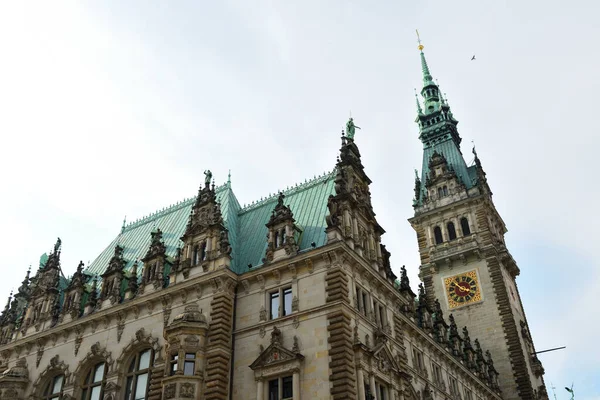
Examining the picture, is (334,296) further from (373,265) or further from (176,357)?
(176,357)

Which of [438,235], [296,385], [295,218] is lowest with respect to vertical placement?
[296,385]

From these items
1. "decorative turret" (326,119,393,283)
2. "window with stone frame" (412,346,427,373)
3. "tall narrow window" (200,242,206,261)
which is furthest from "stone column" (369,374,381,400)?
"tall narrow window" (200,242,206,261)

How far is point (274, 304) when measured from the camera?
36.6m

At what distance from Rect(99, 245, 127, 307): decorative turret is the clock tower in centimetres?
3307

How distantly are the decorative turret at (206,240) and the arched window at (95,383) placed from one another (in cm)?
885

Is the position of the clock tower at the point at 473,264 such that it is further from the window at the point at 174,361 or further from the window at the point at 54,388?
the window at the point at 54,388

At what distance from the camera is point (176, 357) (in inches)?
1393

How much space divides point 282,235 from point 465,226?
39.8 meters

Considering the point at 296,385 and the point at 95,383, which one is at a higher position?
the point at 95,383

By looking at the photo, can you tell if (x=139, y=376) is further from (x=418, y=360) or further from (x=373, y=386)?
(x=418, y=360)

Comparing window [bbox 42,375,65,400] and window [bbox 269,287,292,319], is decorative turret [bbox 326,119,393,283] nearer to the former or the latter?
window [bbox 269,287,292,319]

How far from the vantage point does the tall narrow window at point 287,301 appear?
35594 millimetres

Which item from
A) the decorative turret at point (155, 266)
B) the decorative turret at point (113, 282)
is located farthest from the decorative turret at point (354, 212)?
the decorative turret at point (113, 282)

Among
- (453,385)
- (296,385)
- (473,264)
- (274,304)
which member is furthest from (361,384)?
(473,264)
